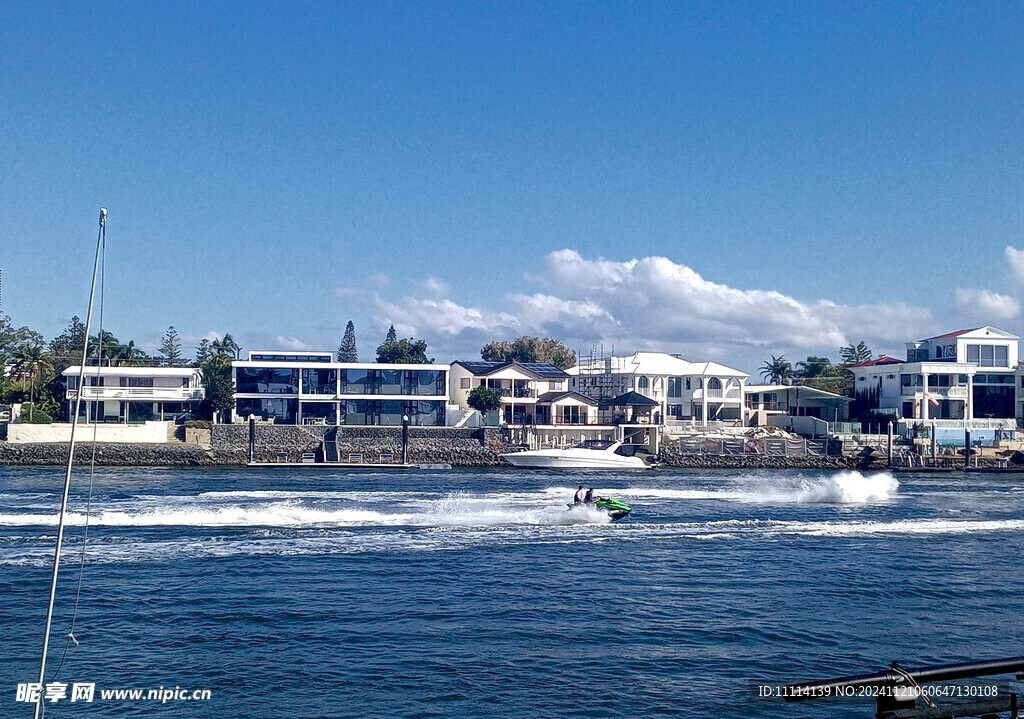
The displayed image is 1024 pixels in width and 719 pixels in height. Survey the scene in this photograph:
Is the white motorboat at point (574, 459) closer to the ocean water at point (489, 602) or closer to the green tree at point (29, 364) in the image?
the ocean water at point (489, 602)

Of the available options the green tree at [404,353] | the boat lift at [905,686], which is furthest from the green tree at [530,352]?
the boat lift at [905,686]

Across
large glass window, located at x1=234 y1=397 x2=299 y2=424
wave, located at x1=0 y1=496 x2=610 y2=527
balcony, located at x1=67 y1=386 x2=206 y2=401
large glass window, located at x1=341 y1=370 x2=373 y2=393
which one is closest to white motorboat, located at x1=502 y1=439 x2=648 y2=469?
large glass window, located at x1=341 y1=370 x2=373 y2=393

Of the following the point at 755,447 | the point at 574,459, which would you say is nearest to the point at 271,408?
the point at 574,459

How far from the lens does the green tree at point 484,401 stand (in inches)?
3066

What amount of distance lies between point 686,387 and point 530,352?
129 feet

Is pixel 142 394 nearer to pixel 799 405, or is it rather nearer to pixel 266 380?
pixel 266 380

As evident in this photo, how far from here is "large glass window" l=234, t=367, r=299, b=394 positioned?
75188 millimetres

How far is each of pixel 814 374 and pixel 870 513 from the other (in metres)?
77.0

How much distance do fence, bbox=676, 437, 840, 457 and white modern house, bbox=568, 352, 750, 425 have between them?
21.7 ft

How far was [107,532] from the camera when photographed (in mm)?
31484

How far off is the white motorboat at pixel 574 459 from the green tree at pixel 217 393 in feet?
73.5

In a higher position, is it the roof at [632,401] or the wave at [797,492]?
the roof at [632,401]

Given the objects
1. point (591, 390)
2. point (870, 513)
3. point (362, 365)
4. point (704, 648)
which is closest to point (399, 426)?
point (362, 365)

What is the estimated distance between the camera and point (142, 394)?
7362 centimetres
